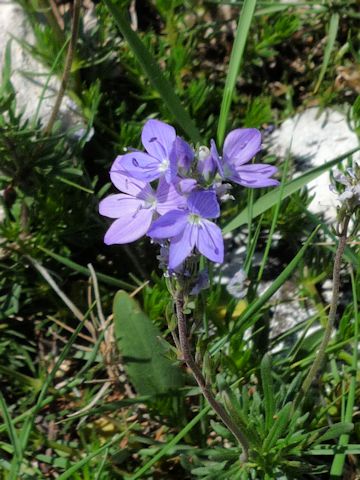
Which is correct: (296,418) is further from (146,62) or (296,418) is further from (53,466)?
(146,62)

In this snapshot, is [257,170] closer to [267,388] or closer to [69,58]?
[267,388]

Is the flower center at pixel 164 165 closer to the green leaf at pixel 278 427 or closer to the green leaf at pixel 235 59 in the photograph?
the green leaf at pixel 235 59

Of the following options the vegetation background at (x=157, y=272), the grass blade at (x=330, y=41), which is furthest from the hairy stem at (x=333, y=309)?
the grass blade at (x=330, y=41)

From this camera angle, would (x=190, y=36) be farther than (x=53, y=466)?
Yes

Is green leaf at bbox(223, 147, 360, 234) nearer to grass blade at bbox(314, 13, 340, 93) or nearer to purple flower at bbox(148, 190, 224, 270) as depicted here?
purple flower at bbox(148, 190, 224, 270)

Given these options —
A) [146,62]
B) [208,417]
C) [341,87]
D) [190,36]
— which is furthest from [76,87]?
[208,417]
